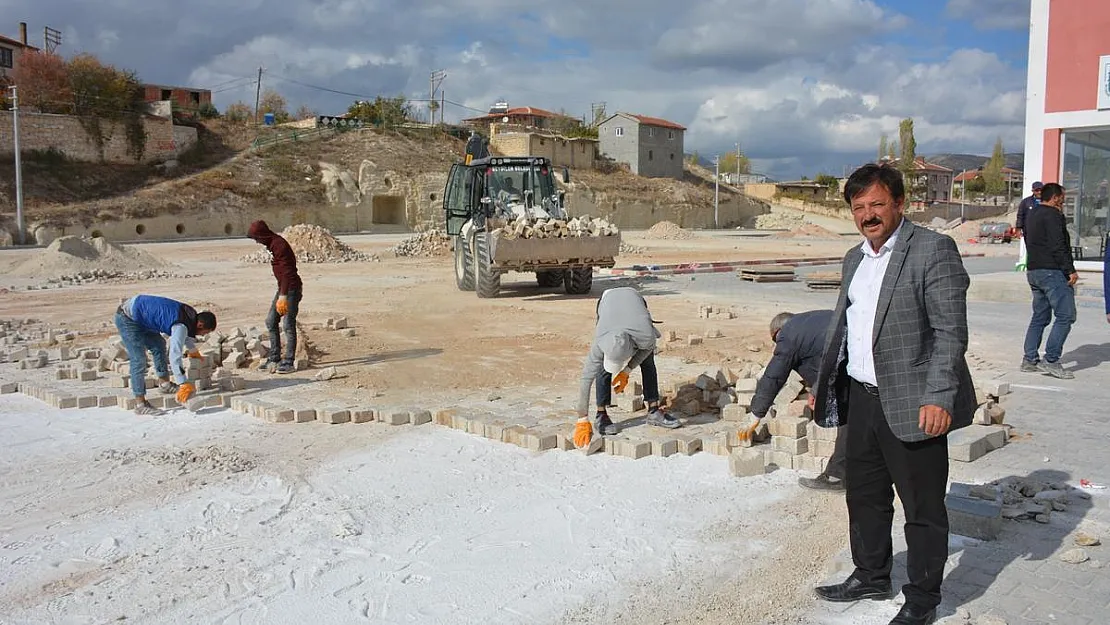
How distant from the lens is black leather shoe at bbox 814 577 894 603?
3518 millimetres

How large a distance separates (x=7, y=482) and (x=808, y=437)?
206 inches

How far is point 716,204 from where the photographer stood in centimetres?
6134

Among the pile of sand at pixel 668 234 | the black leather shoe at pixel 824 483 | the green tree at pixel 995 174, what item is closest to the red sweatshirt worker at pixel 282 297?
the black leather shoe at pixel 824 483

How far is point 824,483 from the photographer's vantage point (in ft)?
16.1

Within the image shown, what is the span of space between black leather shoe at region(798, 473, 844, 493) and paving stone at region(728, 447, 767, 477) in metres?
0.30

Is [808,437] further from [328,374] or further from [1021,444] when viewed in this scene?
[328,374]

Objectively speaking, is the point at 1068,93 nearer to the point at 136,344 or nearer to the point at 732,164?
the point at 136,344

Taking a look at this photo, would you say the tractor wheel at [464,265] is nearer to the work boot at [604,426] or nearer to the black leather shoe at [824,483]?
the work boot at [604,426]

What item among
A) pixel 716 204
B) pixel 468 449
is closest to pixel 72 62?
pixel 716 204

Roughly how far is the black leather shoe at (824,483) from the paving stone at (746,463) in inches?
11.9

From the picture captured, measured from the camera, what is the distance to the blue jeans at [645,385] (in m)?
5.96

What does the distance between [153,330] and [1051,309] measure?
8303mm

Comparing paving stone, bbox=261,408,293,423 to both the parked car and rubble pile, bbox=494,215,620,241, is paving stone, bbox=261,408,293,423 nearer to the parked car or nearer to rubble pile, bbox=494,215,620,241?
rubble pile, bbox=494,215,620,241

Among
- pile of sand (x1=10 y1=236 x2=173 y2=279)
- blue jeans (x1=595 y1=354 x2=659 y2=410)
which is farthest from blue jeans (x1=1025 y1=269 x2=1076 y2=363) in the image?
pile of sand (x1=10 y1=236 x2=173 y2=279)
